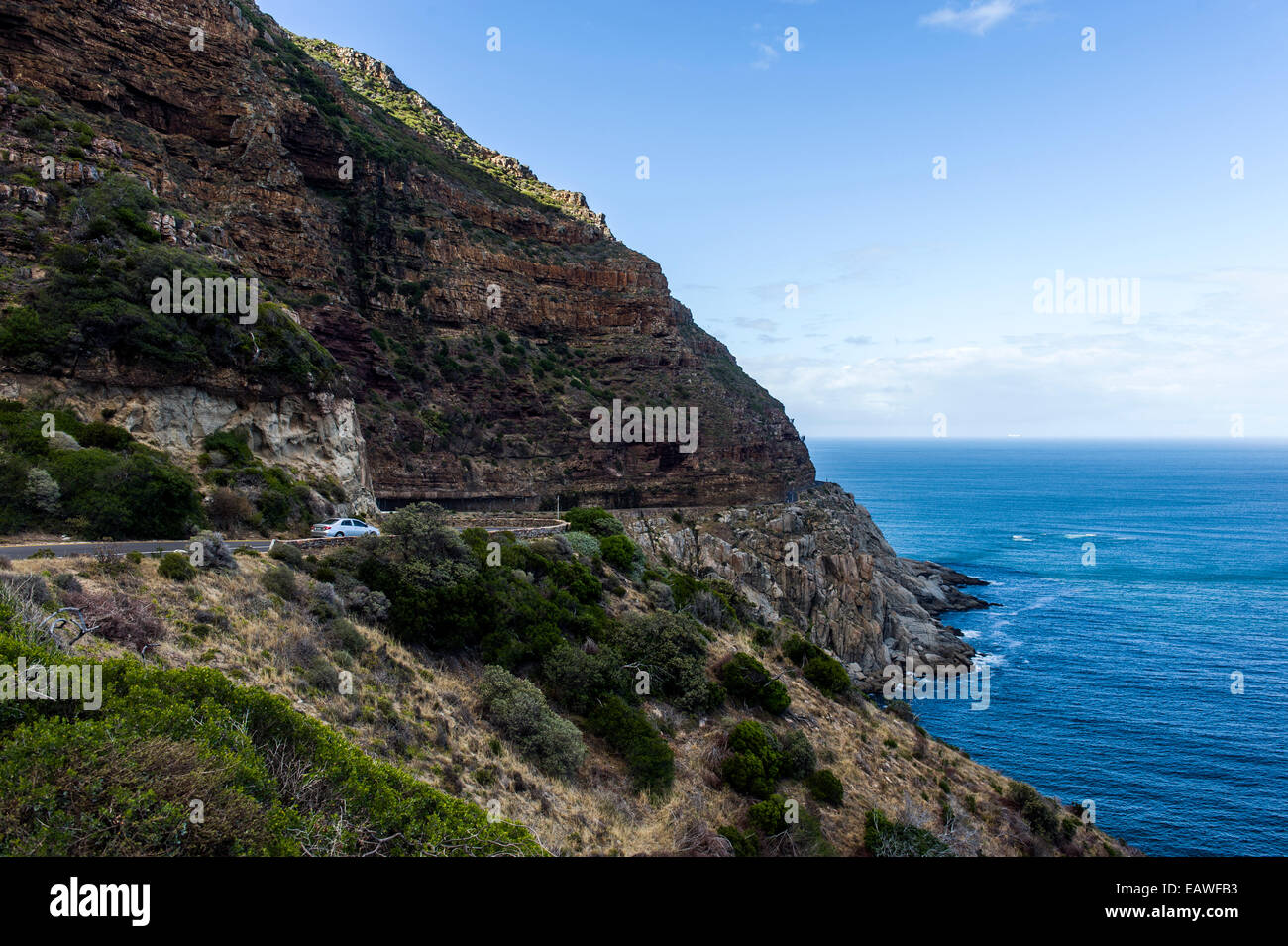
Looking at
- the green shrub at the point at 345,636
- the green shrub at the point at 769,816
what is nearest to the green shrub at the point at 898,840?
the green shrub at the point at 769,816

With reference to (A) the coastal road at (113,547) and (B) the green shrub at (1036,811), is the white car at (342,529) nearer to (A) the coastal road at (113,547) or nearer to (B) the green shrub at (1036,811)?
(A) the coastal road at (113,547)

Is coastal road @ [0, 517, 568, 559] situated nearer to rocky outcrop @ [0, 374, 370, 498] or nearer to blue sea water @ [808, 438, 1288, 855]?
rocky outcrop @ [0, 374, 370, 498]

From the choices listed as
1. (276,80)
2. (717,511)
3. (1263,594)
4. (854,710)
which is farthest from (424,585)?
(1263,594)

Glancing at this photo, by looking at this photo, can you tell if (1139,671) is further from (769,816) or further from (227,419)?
(227,419)

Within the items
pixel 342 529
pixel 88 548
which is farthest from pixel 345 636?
pixel 342 529

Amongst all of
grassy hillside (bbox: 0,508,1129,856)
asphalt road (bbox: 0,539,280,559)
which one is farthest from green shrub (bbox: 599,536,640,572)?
asphalt road (bbox: 0,539,280,559)

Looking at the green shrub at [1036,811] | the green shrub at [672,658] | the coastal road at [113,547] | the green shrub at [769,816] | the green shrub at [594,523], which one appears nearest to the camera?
the coastal road at [113,547]

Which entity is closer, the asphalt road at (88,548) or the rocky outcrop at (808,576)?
the asphalt road at (88,548)
